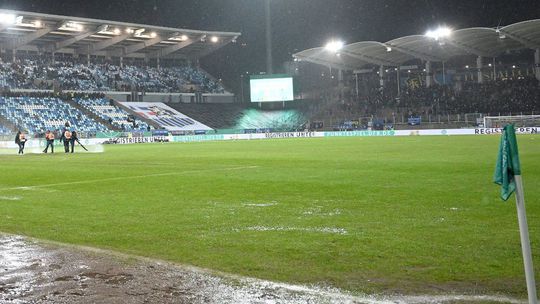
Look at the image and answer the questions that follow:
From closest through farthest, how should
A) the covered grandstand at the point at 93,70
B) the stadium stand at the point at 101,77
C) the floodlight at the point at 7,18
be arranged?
the floodlight at the point at 7,18 → the covered grandstand at the point at 93,70 → the stadium stand at the point at 101,77

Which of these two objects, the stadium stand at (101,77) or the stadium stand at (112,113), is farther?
the stadium stand at (101,77)

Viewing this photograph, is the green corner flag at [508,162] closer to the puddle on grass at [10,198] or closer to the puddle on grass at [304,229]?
the puddle on grass at [304,229]

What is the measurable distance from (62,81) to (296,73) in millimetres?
33643

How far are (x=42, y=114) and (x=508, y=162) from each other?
62988mm

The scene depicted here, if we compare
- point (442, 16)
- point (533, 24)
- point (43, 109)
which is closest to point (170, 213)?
point (533, 24)

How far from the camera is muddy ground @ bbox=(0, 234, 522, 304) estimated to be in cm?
539

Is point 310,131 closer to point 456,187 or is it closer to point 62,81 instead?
point 62,81

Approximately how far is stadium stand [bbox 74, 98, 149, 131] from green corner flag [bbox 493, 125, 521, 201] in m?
63.2

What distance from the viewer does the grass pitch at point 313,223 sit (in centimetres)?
631

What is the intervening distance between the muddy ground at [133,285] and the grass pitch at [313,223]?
31 centimetres

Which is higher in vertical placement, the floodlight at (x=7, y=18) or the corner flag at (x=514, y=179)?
the floodlight at (x=7, y=18)

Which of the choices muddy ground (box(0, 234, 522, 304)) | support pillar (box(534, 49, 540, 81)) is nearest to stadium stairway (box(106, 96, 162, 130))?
support pillar (box(534, 49, 540, 81))

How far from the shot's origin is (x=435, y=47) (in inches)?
2635

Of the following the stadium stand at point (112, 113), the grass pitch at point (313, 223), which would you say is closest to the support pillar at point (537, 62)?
the stadium stand at point (112, 113)
